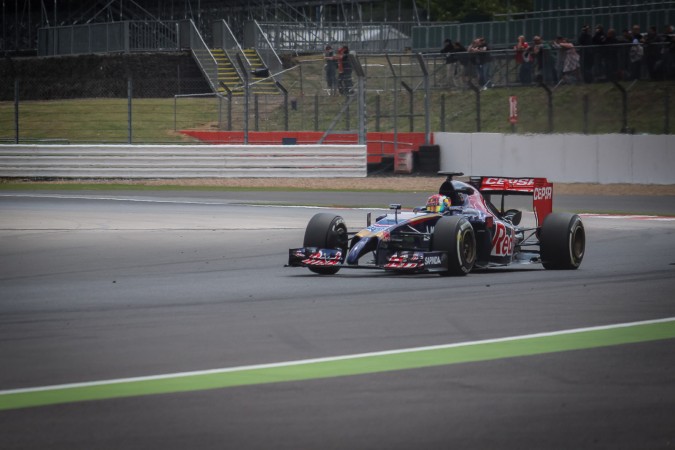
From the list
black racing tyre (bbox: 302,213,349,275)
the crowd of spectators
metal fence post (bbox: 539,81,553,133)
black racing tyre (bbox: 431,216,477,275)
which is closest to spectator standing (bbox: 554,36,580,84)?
the crowd of spectators

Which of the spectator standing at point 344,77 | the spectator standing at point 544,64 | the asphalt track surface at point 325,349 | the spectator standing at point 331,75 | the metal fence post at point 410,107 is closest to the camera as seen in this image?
the asphalt track surface at point 325,349

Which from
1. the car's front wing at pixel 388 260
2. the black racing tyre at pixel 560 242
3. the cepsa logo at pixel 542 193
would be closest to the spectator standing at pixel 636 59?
the cepsa logo at pixel 542 193

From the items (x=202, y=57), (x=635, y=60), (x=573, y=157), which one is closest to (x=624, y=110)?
(x=573, y=157)

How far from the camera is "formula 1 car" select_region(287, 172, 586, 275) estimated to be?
11.8m

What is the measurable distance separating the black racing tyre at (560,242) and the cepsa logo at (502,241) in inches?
13.0

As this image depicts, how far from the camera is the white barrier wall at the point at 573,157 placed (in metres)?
26.0

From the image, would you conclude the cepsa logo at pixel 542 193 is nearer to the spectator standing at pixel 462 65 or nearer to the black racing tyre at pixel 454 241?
the black racing tyre at pixel 454 241

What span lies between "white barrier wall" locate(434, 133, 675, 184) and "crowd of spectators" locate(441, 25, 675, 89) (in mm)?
1865

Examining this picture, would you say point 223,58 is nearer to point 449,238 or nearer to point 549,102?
point 549,102

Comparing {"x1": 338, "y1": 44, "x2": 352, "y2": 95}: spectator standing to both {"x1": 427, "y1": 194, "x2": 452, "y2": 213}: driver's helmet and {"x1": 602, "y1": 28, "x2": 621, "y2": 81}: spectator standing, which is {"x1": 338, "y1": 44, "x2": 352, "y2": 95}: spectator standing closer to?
{"x1": 602, "y1": 28, "x2": 621, "y2": 81}: spectator standing

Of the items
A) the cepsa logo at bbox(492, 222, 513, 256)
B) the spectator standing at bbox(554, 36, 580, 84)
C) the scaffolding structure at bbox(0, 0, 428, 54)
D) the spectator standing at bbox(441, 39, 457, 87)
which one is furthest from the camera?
the scaffolding structure at bbox(0, 0, 428, 54)

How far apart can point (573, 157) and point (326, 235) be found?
1569 cm

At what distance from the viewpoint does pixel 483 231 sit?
12672 mm

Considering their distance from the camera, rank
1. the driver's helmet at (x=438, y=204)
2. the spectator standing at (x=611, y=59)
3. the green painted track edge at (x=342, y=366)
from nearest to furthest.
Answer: the green painted track edge at (x=342, y=366) → the driver's helmet at (x=438, y=204) → the spectator standing at (x=611, y=59)
